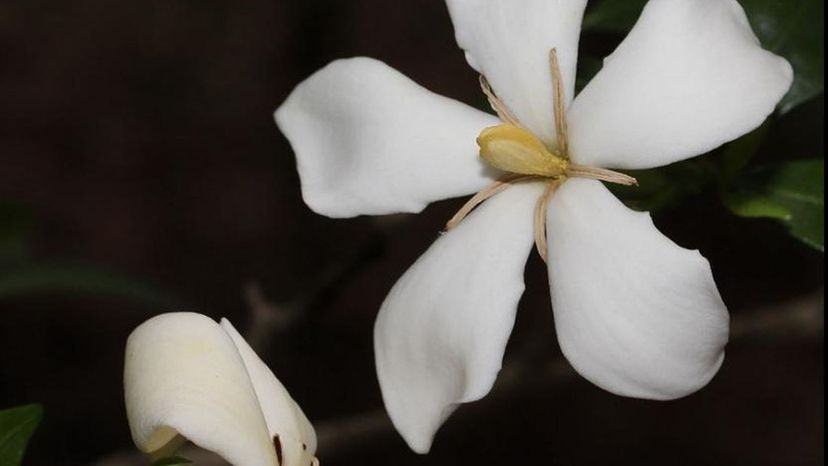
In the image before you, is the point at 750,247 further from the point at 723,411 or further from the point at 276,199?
the point at 276,199

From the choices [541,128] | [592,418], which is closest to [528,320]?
[592,418]

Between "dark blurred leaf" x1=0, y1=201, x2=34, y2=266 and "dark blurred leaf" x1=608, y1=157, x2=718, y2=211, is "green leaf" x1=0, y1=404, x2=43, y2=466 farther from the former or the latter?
"dark blurred leaf" x1=0, y1=201, x2=34, y2=266

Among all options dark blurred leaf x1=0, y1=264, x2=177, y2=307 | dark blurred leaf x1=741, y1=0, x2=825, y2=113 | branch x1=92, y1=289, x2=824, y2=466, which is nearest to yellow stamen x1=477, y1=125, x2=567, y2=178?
dark blurred leaf x1=741, y1=0, x2=825, y2=113

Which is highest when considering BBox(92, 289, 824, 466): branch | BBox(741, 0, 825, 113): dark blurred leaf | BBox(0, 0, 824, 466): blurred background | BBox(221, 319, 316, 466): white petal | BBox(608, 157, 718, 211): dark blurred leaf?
BBox(741, 0, 825, 113): dark blurred leaf

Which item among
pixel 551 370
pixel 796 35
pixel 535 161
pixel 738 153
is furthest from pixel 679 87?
pixel 551 370

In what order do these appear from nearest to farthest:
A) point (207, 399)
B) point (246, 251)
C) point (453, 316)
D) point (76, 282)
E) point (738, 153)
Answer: point (207, 399)
point (453, 316)
point (738, 153)
point (76, 282)
point (246, 251)

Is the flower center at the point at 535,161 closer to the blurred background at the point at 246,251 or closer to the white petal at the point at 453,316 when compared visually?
the white petal at the point at 453,316

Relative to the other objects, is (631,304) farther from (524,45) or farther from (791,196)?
(791,196)
